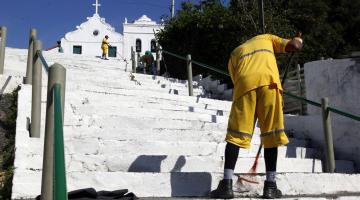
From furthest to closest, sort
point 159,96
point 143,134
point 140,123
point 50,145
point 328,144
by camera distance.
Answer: point 159,96 → point 140,123 → point 143,134 → point 328,144 → point 50,145

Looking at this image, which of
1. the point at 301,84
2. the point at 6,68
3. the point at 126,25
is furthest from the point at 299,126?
the point at 126,25

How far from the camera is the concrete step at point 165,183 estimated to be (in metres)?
3.69

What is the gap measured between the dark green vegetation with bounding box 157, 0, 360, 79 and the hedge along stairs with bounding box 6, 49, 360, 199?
7.16 meters

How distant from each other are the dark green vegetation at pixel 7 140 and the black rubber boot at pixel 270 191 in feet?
6.85

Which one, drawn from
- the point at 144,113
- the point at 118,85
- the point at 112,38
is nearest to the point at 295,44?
the point at 144,113

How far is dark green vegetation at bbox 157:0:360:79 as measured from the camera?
53.2 feet

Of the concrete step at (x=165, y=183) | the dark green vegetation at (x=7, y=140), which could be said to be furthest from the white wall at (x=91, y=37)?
the concrete step at (x=165, y=183)

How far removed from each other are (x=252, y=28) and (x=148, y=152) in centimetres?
1126

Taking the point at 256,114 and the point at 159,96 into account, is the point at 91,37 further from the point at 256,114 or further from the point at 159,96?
the point at 256,114

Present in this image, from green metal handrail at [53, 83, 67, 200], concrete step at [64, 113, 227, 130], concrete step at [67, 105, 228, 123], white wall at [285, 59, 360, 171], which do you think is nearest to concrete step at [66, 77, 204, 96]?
concrete step at [67, 105, 228, 123]

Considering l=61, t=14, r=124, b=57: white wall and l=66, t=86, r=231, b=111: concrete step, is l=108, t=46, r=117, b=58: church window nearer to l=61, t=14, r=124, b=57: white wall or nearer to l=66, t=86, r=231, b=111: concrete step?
l=61, t=14, r=124, b=57: white wall

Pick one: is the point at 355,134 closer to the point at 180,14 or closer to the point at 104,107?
the point at 104,107

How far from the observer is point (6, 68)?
1009 centimetres

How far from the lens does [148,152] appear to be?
5125 millimetres
